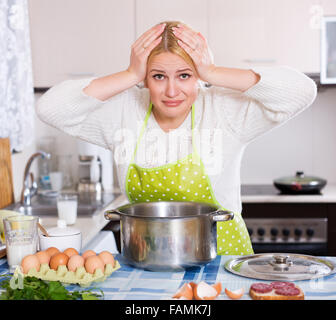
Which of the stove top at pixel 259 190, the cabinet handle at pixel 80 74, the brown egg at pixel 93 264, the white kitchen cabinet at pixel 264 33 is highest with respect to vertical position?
the white kitchen cabinet at pixel 264 33

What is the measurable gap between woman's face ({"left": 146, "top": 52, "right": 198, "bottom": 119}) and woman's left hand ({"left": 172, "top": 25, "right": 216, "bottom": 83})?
26 millimetres

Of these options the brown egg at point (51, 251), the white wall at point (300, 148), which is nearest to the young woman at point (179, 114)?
the brown egg at point (51, 251)

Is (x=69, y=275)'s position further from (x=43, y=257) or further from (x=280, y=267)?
(x=280, y=267)

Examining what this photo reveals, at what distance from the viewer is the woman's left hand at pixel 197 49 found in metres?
1.43

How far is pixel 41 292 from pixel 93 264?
185mm

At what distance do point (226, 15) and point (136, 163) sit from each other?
1.54 m

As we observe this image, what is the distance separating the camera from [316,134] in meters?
3.24

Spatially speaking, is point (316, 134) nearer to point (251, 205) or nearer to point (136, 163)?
point (251, 205)

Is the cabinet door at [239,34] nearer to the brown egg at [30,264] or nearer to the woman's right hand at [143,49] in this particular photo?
the woman's right hand at [143,49]

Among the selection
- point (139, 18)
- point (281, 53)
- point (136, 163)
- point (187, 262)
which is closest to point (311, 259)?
point (187, 262)

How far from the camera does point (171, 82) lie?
1.43m

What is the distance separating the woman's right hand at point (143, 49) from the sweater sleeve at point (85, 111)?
0.46 feet

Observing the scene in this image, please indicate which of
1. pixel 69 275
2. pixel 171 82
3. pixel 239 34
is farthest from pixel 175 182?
pixel 239 34

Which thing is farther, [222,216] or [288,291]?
[222,216]
